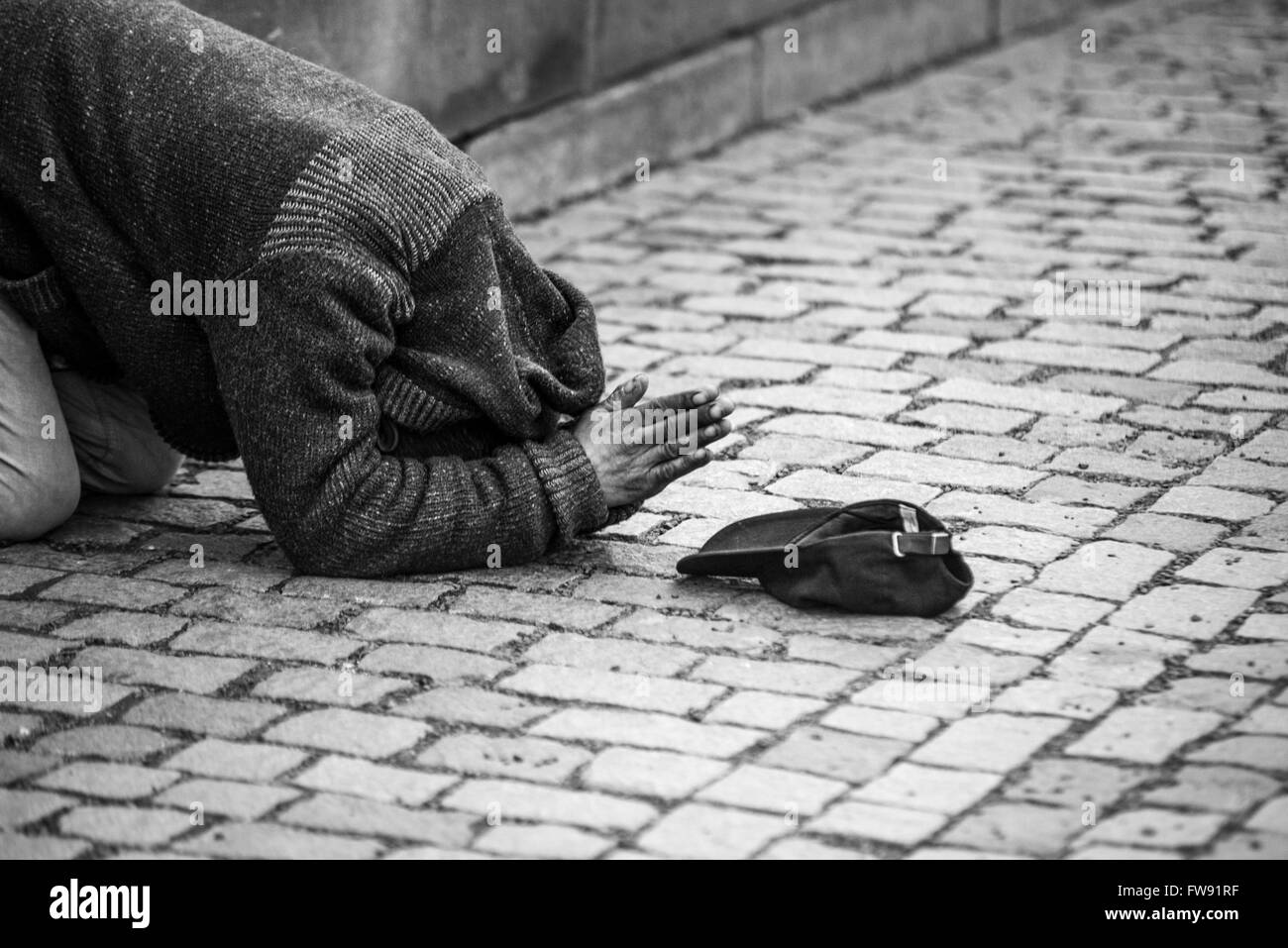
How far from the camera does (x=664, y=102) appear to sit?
7.64 m

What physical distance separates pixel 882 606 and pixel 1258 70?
20.6 feet

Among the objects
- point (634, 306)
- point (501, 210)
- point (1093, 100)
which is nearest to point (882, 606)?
point (501, 210)

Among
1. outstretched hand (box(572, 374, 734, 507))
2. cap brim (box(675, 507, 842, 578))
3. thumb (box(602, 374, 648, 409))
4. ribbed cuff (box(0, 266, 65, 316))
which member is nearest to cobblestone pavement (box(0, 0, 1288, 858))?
cap brim (box(675, 507, 842, 578))

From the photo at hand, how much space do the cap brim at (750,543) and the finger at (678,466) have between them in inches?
5.8

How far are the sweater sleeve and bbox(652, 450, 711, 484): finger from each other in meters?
0.14

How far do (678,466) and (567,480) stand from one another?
0.23m

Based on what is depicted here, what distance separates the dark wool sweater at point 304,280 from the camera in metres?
3.64

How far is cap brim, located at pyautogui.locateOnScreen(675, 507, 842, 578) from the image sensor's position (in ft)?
12.5

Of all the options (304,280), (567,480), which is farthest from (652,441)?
(304,280)

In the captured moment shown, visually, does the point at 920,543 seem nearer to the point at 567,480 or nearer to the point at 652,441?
the point at 652,441

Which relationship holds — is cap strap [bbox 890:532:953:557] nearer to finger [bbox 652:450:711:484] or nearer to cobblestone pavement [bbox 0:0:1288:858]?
cobblestone pavement [bbox 0:0:1288:858]

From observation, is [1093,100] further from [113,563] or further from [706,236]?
[113,563]

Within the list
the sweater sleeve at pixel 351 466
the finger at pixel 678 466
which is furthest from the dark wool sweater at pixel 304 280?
the finger at pixel 678 466

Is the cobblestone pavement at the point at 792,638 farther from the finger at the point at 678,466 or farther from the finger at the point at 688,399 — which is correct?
the finger at the point at 688,399
